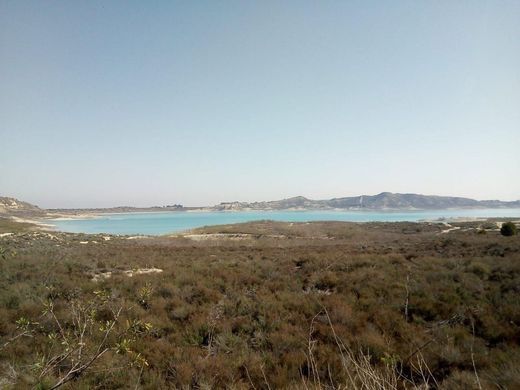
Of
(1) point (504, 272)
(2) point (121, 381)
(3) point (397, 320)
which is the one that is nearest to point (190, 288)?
(2) point (121, 381)

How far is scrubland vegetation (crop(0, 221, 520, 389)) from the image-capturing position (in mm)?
4152

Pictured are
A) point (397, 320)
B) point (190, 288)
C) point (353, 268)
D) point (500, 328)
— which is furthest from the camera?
point (353, 268)

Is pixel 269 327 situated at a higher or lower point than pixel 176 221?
higher

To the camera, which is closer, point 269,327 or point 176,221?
point 269,327

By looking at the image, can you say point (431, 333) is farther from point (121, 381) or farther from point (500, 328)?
point (121, 381)

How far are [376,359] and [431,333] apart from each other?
1609 millimetres

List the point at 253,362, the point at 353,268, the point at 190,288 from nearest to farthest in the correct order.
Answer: the point at 253,362, the point at 190,288, the point at 353,268

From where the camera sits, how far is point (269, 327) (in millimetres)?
6250

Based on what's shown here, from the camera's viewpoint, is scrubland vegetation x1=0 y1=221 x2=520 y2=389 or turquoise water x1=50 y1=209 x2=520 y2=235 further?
turquoise water x1=50 y1=209 x2=520 y2=235

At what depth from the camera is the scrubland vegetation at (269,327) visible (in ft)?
13.6

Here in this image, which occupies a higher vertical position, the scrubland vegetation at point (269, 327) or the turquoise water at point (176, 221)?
the scrubland vegetation at point (269, 327)

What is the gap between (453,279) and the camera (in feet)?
29.3

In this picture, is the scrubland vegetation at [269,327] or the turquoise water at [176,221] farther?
the turquoise water at [176,221]

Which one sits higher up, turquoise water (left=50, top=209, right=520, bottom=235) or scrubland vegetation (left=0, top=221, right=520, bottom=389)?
scrubland vegetation (left=0, top=221, right=520, bottom=389)
